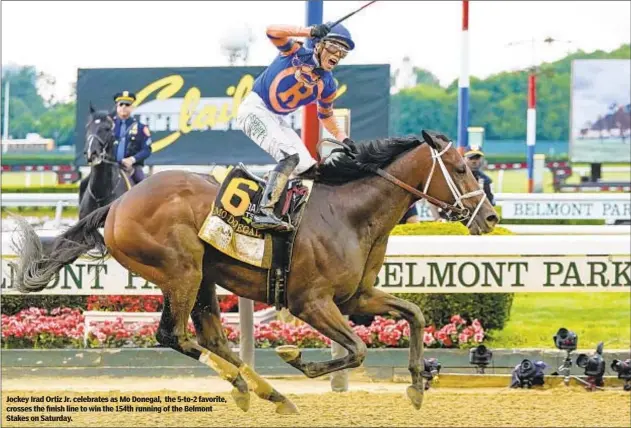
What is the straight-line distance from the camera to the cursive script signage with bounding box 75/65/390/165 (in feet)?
60.3

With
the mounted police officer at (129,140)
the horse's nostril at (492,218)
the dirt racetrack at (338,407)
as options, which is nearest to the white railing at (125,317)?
the dirt racetrack at (338,407)

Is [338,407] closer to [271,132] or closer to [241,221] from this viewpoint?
[241,221]

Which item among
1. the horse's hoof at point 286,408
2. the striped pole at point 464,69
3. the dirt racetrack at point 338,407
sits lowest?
the dirt racetrack at point 338,407

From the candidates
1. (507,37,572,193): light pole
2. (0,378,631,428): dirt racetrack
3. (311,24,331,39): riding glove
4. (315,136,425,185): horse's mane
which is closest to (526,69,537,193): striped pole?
(507,37,572,193): light pole

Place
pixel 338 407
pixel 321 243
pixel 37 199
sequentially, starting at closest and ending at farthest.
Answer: pixel 321 243 < pixel 338 407 < pixel 37 199

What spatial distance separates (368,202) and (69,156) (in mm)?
46728

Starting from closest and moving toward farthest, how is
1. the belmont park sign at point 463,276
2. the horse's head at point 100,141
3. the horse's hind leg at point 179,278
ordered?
1. the horse's hind leg at point 179,278
2. the belmont park sign at point 463,276
3. the horse's head at point 100,141

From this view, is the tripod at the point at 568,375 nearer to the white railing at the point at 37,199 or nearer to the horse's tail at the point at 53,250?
the horse's tail at the point at 53,250

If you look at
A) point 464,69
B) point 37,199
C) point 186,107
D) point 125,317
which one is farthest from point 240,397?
point 186,107

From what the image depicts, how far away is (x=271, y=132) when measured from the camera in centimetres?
636

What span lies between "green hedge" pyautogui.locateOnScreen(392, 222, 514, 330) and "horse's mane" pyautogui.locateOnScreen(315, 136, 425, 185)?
9.55ft

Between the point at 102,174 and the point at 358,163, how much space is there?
4.89 metres

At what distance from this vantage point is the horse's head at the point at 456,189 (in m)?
6.26

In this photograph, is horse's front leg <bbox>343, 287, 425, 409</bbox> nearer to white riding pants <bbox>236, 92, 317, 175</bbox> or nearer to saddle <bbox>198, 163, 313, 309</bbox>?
saddle <bbox>198, 163, 313, 309</bbox>
